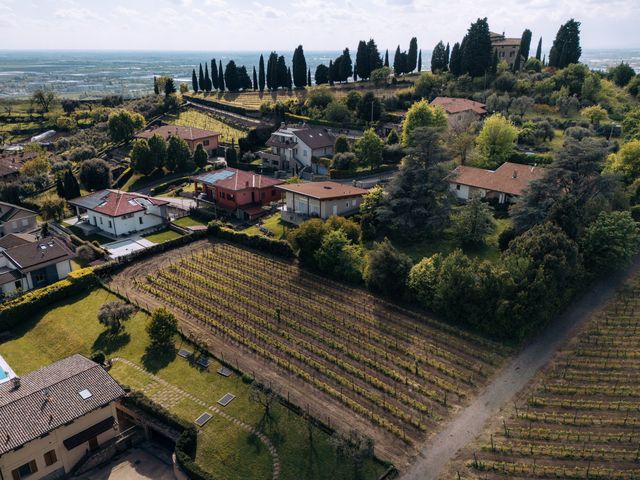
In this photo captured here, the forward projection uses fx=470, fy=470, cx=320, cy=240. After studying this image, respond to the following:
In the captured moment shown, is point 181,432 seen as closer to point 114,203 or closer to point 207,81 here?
point 114,203

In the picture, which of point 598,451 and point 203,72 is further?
point 203,72

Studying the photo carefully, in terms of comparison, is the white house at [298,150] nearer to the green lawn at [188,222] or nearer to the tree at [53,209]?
the green lawn at [188,222]

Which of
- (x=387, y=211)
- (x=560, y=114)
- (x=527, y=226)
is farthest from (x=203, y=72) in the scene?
(x=527, y=226)

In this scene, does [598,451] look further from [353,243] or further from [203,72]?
[203,72]

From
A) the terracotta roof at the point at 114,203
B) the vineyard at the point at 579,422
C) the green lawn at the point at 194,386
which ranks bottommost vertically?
the green lawn at the point at 194,386

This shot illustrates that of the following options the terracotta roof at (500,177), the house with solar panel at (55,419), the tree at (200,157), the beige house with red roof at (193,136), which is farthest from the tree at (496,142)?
the house with solar panel at (55,419)

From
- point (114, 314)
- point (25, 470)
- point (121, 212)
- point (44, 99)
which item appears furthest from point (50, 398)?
point (44, 99)
